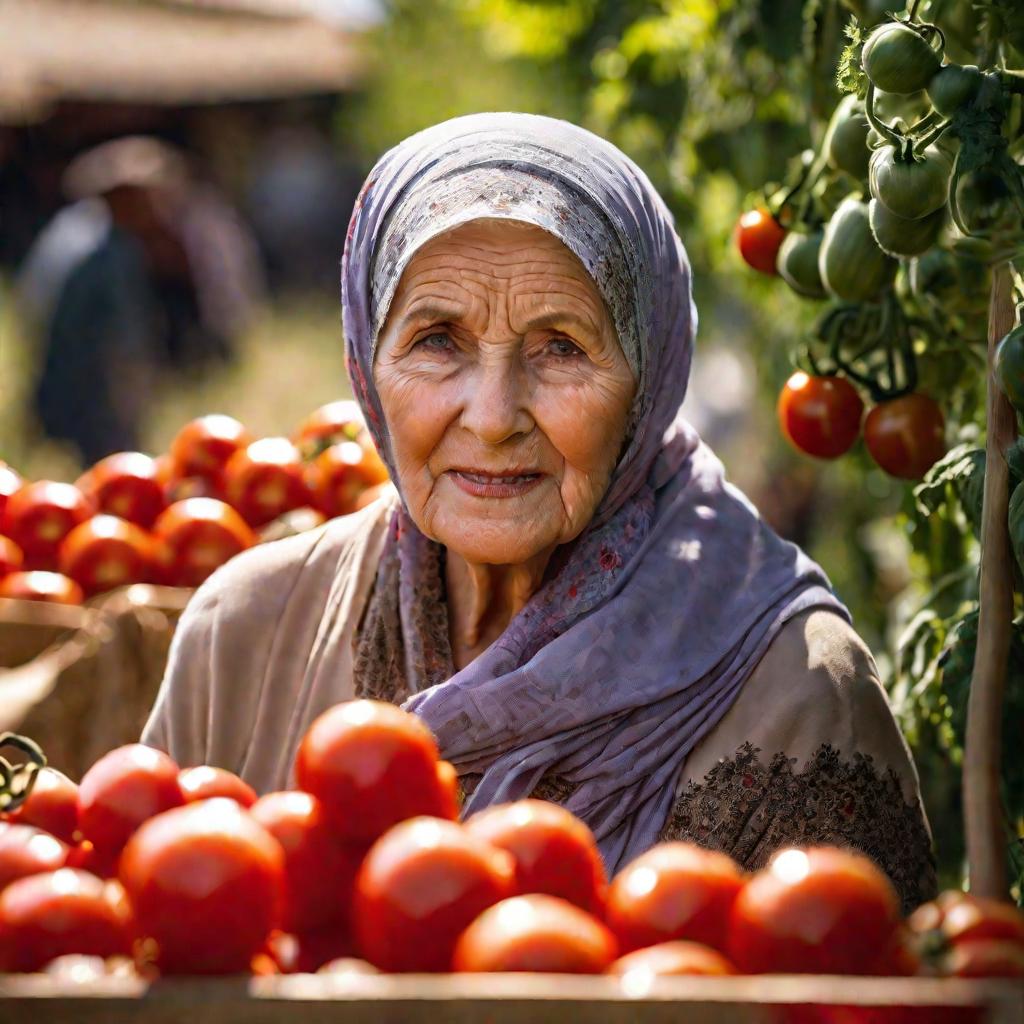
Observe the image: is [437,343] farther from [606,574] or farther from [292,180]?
[292,180]

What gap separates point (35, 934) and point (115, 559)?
2.23 meters

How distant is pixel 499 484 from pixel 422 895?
954mm

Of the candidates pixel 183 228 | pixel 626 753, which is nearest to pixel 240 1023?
pixel 626 753

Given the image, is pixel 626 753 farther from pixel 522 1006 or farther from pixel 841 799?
pixel 522 1006

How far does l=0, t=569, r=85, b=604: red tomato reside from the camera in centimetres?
337

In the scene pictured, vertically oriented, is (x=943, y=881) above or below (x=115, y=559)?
below

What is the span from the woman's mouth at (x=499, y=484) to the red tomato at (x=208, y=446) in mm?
1616

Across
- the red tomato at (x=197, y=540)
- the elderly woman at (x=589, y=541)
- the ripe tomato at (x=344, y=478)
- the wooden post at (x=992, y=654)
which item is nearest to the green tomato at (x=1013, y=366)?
the wooden post at (x=992, y=654)

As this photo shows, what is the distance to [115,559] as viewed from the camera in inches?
136

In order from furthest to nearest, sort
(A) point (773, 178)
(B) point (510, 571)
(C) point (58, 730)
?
(A) point (773, 178), (C) point (58, 730), (B) point (510, 571)

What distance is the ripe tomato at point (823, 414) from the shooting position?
257cm

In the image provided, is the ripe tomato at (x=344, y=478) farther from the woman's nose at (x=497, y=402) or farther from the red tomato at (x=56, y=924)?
the red tomato at (x=56, y=924)

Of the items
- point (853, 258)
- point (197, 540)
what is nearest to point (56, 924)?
point (853, 258)

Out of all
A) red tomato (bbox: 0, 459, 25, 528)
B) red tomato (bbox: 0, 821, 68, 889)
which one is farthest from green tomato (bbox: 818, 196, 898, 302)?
red tomato (bbox: 0, 459, 25, 528)
